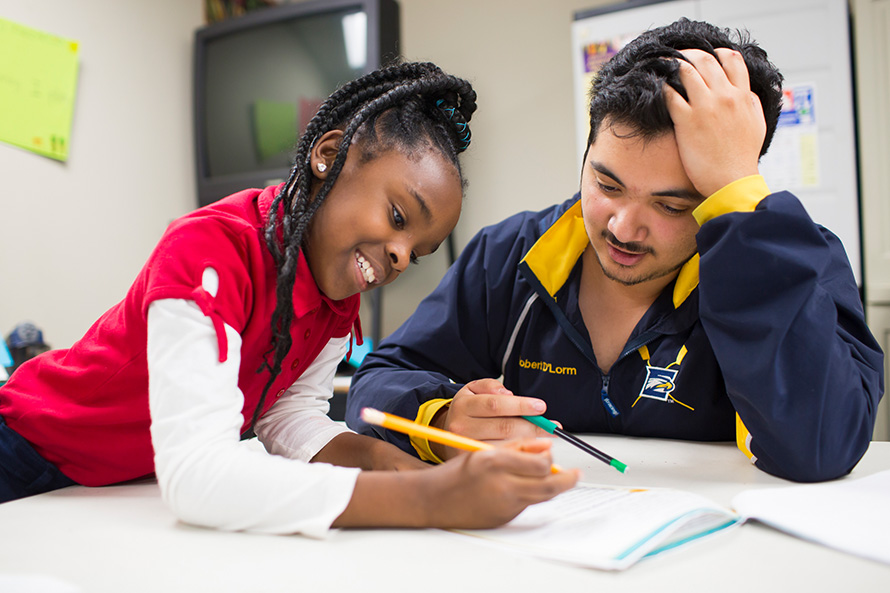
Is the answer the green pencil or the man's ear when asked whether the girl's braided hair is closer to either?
the man's ear

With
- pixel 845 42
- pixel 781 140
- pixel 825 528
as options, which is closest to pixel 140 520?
pixel 825 528

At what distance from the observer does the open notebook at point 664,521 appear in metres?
0.52

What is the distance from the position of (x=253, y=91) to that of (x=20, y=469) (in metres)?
1.96

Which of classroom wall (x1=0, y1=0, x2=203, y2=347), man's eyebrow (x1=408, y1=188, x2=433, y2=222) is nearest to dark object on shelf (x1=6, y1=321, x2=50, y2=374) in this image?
classroom wall (x1=0, y1=0, x2=203, y2=347)

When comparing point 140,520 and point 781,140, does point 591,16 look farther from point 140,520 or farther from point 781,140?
point 140,520

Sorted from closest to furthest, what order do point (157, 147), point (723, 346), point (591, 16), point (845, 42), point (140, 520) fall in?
point (140, 520), point (723, 346), point (845, 42), point (591, 16), point (157, 147)

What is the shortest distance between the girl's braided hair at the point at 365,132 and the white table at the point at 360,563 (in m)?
0.25

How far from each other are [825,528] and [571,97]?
7.46ft

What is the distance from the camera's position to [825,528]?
565 millimetres

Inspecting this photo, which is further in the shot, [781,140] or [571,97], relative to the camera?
[571,97]

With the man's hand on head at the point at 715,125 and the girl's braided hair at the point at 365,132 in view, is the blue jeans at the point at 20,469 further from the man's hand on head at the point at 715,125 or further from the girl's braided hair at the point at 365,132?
the man's hand on head at the point at 715,125

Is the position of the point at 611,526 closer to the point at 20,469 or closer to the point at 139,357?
the point at 139,357

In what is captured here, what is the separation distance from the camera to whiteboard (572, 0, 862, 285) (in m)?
1.98

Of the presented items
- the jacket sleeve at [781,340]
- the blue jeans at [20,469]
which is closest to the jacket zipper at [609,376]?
the jacket sleeve at [781,340]
